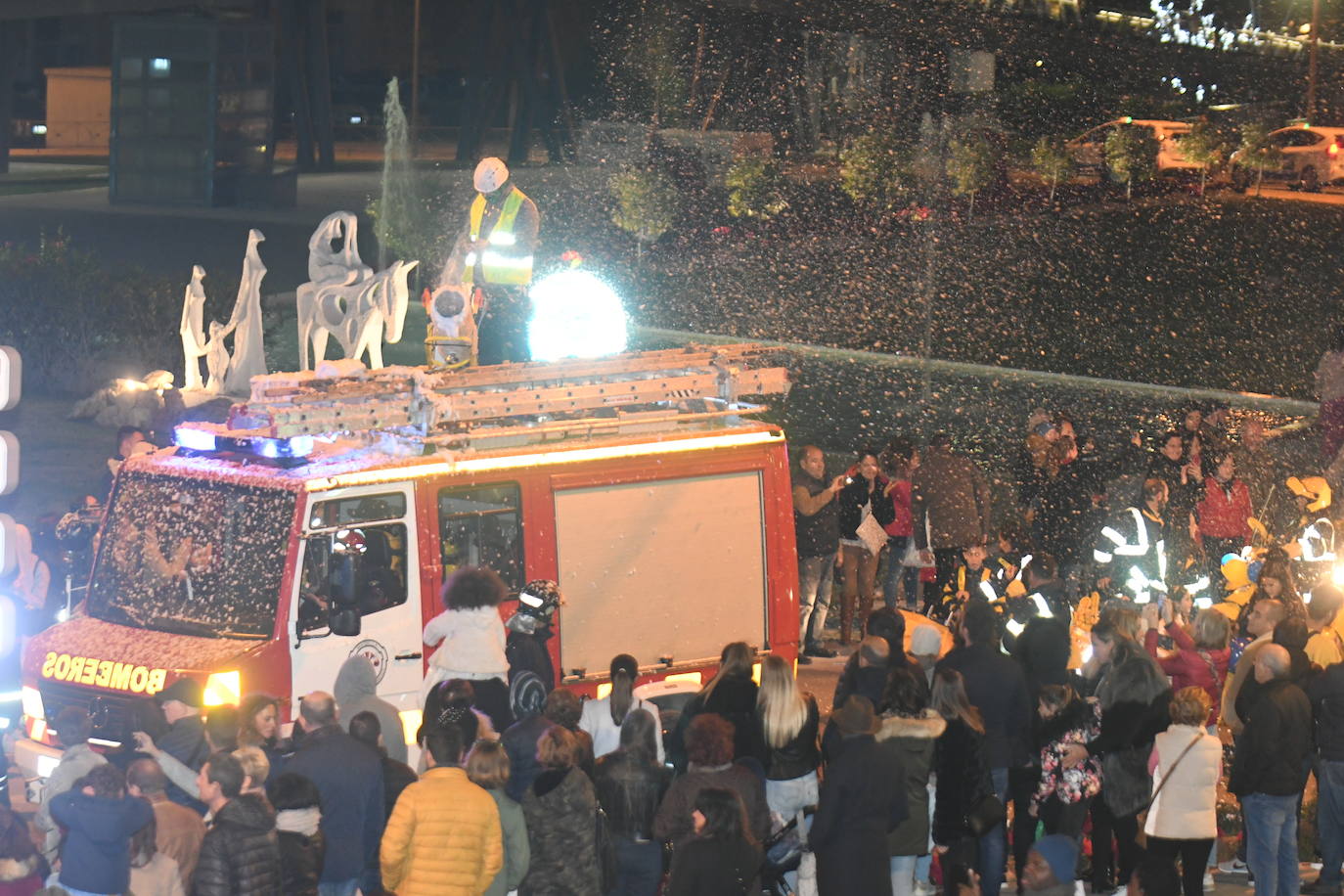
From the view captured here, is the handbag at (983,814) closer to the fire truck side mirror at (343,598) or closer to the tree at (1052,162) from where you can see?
the fire truck side mirror at (343,598)

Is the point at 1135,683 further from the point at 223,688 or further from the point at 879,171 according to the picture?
the point at 879,171

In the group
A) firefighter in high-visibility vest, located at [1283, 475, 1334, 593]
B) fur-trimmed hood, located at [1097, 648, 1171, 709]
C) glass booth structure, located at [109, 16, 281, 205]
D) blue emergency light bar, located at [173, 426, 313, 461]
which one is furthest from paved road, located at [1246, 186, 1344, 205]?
blue emergency light bar, located at [173, 426, 313, 461]

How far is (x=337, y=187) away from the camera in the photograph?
4744 centimetres

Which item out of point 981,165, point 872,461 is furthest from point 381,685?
point 981,165

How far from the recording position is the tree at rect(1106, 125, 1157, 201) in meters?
36.7

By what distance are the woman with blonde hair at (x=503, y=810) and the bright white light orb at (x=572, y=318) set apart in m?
4.75

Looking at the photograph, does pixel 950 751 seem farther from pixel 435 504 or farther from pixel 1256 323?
pixel 1256 323

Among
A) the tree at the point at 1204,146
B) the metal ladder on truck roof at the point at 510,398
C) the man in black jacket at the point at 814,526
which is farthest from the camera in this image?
the tree at the point at 1204,146

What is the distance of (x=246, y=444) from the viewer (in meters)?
9.62

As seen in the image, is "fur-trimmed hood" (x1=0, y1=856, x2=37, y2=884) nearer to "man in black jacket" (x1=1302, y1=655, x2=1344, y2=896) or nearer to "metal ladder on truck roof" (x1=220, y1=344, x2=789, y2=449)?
"metal ladder on truck roof" (x1=220, y1=344, x2=789, y2=449)

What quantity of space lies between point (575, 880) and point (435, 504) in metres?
2.47

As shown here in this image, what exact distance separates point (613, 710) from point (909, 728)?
1.46 meters

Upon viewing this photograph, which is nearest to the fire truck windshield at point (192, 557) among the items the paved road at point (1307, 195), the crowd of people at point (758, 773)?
the crowd of people at point (758, 773)

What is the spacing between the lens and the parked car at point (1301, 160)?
3622 centimetres
